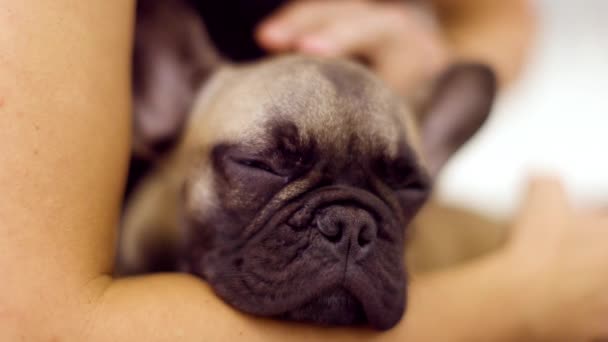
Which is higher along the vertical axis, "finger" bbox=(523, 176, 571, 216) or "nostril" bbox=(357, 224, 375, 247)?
"nostril" bbox=(357, 224, 375, 247)

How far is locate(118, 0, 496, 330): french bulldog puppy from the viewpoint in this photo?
95 cm

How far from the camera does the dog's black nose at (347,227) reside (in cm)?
96

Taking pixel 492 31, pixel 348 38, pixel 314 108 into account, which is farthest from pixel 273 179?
pixel 492 31

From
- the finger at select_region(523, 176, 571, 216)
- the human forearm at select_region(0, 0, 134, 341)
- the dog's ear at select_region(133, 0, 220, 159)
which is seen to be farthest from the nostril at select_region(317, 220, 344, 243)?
the finger at select_region(523, 176, 571, 216)

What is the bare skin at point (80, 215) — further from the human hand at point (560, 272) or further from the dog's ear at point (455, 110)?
the dog's ear at point (455, 110)

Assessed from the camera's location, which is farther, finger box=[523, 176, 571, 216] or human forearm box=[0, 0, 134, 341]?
finger box=[523, 176, 571, 216]

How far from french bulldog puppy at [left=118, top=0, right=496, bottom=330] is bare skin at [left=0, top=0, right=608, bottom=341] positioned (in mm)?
63

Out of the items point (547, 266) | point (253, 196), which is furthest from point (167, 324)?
point (547, 266)

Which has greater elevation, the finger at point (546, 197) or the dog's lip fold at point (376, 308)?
the dog's lip fold at point (376, 308)

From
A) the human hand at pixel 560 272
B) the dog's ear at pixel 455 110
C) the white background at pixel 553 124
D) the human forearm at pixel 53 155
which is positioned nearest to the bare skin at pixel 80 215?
the human forearm at pixel 53 155

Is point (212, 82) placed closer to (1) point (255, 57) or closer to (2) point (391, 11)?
(1) point (255, 57)

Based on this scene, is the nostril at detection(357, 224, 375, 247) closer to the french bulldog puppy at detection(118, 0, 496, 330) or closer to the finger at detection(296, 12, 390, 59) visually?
the french bulldog puppy at detection(118, 0, 496, 330)

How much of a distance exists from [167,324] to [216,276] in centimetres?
15

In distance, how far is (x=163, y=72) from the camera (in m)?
1.37
